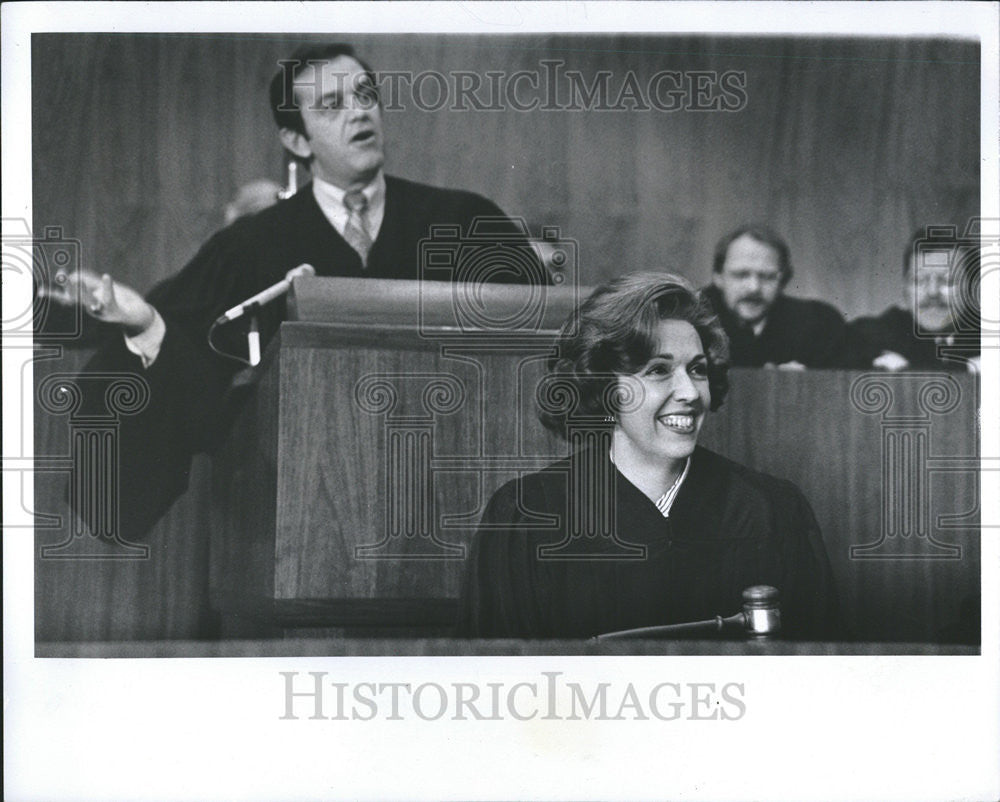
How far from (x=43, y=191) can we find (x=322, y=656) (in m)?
1.26

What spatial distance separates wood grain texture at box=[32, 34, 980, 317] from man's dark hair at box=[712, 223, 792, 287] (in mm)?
20

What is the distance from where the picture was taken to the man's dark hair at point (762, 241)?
3.05 meters

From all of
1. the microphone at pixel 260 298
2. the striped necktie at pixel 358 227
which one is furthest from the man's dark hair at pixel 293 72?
the microphone at pixel 260 298

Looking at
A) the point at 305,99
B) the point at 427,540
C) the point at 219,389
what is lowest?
the point at 427,540

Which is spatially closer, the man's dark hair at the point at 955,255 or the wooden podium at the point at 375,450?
the wooden podium at the point at 375,450

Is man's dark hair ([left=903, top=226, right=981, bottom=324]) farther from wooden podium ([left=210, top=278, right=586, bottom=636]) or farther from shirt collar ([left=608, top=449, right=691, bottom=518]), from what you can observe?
wooden podium ([left=210, top=278, right=586, bottom=636])

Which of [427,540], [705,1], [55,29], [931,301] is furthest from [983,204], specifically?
[55,29]

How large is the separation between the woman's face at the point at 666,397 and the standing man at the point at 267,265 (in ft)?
1.11

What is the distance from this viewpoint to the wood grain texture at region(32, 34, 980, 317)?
9.90 ft

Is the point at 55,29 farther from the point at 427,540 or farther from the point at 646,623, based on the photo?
the point at 646,623

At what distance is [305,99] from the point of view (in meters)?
3.04

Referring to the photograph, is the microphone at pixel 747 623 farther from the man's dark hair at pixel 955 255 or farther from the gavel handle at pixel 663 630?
the man's dark hair at pixel 955 255

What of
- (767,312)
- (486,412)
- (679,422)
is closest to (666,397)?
(679,422)

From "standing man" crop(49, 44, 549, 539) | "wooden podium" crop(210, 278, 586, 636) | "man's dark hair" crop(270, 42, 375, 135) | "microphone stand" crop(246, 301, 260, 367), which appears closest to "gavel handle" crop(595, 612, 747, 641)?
"wooden podium" crop(210, 278, 586, 636)
